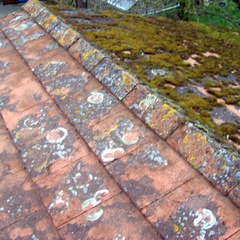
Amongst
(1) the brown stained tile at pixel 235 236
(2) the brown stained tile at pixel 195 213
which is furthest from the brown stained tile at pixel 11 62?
(1) the brown stained tile at pixel 235 236

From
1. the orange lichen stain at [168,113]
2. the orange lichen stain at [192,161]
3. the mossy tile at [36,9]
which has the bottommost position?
the orange lichen stain at [192,161]

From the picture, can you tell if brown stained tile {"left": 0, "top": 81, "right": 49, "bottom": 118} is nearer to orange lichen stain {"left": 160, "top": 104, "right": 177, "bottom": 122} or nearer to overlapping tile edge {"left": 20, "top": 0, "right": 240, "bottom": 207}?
overlapping tile edge {"left": 20, "top": 0, "right": 240, "bottom": 207}

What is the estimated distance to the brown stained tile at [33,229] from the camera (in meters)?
1.80

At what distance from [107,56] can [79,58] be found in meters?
0.34

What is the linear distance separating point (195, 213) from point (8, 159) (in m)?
1.38

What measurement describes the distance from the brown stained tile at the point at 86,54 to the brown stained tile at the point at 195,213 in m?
1.59

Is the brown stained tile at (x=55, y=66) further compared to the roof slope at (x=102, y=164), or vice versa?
the brown stained tile at (x=55, y=66)

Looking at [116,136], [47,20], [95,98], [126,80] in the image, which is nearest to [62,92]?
[95,98]

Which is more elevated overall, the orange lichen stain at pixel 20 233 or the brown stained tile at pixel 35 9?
the brown stained tile at pixel 35 9

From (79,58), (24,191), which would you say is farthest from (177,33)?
(24,191)

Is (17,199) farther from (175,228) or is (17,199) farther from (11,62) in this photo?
(11,62)

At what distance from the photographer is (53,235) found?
5.86 feet

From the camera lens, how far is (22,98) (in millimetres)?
2924

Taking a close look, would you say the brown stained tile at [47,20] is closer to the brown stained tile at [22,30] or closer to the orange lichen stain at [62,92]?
the brown stained tile at [22,30]
